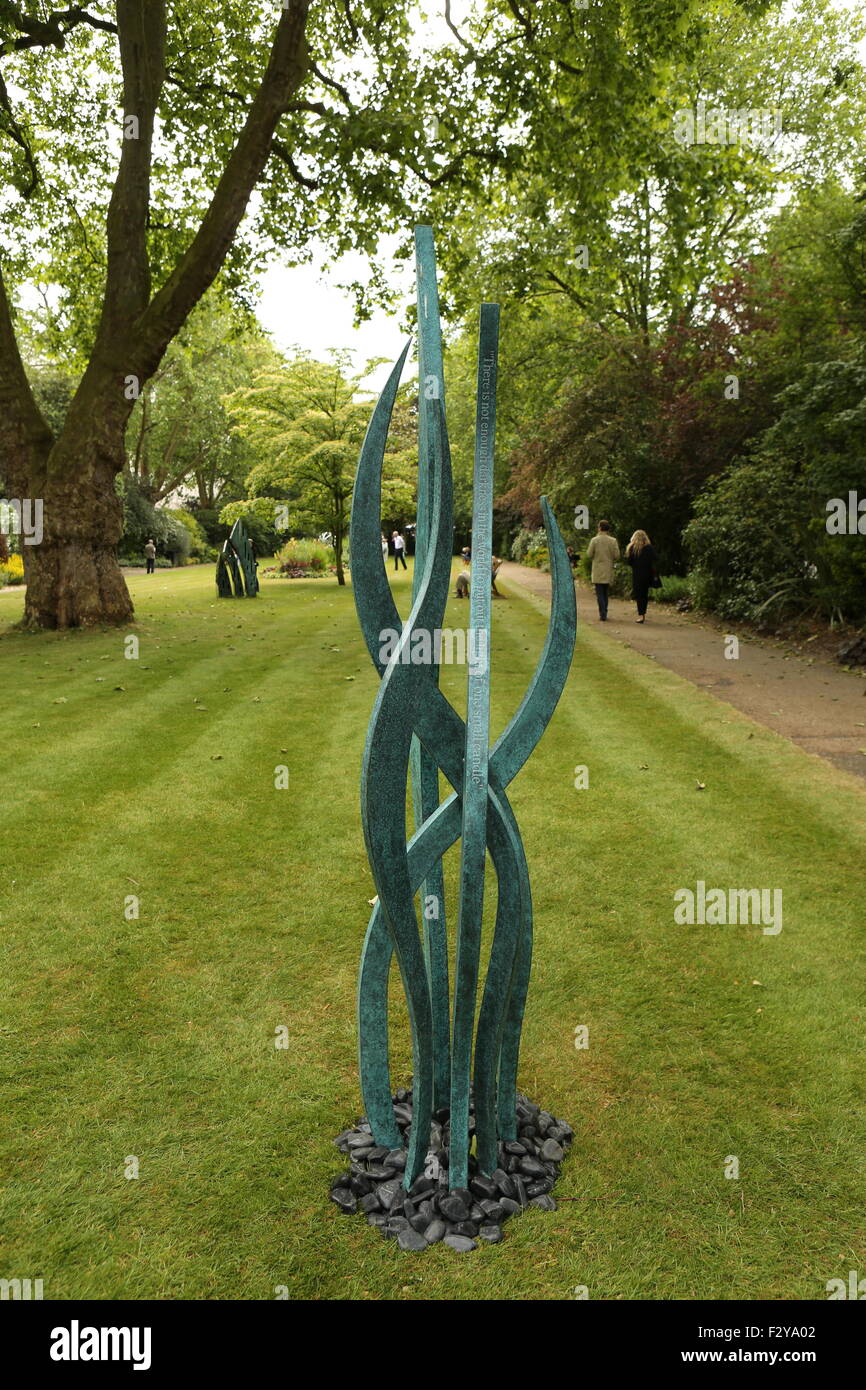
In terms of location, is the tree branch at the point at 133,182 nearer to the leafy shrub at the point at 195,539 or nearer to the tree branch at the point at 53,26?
the tree branch at the point at 53,26

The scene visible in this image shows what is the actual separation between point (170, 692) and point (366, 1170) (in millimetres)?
8332

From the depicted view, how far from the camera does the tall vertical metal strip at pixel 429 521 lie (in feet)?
8.41

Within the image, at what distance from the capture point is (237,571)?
75.7 ft

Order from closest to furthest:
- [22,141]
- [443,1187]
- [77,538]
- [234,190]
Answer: [443,1187], [234,190], [77,538], [22,141]

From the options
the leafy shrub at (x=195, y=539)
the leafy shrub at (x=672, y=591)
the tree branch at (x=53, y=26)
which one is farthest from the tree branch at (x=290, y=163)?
the leafy shrub at (x=195, y=539)

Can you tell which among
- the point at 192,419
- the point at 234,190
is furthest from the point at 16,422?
the point at 192,419

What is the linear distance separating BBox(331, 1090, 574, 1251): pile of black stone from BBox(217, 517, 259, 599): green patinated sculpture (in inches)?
811

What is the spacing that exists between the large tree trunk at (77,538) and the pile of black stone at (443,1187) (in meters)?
13.3

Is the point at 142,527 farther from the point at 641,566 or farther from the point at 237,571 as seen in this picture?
the point at 641,566

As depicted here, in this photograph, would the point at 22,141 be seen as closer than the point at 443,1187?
No

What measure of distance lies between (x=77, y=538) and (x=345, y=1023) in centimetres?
1292

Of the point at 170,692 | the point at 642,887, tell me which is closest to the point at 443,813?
the point at 642,887

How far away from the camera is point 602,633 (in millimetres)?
15695
